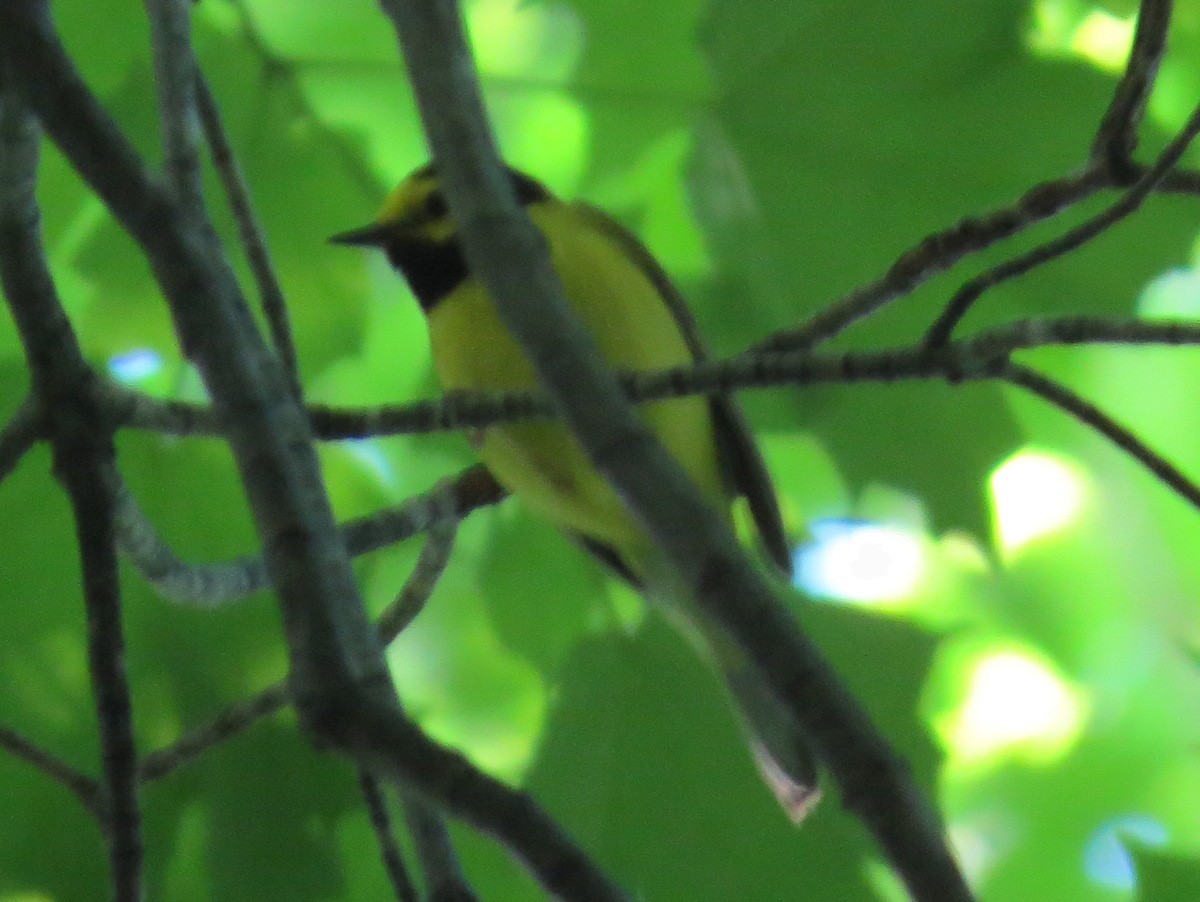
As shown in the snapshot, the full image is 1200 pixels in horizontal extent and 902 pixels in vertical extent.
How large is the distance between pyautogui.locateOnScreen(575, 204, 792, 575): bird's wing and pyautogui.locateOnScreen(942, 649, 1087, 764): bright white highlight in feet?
1.98

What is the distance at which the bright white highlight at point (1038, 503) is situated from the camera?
7.38ft

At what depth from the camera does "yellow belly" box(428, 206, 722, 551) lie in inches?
65.3

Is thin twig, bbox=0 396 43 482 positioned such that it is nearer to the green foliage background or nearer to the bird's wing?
the green foliage background

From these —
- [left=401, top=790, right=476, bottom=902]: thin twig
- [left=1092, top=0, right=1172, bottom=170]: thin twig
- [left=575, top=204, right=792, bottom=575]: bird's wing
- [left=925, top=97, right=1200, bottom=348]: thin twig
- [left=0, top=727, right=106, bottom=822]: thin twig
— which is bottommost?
[left=401, top=790, right=476, bottom=902]: thin twig

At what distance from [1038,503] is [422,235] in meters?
1.14

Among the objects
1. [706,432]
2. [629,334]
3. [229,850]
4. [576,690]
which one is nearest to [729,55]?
[629,334]

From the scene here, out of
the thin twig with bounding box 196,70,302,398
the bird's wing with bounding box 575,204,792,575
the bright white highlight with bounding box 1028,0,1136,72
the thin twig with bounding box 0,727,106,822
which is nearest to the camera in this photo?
the thin twig with bounding box 0,727,106,822

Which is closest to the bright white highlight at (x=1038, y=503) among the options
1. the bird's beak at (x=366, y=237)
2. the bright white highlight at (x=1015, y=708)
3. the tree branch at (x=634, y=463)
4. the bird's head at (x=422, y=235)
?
the bright white highlight at (x=1015, y=708)

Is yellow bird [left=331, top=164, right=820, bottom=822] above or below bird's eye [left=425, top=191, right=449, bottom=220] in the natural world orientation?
below

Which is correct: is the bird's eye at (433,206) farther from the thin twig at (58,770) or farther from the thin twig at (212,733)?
the thin twig at (58,770)

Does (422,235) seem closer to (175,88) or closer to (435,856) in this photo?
(175,88)

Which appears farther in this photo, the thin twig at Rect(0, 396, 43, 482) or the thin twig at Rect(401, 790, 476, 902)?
the thin twig at Rect(0, 396, 43, 482)

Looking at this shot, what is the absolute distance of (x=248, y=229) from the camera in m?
1.50

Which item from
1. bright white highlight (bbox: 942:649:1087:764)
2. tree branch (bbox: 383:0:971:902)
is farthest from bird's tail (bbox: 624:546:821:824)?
tree branch (bbox: 383:0:971:902)
